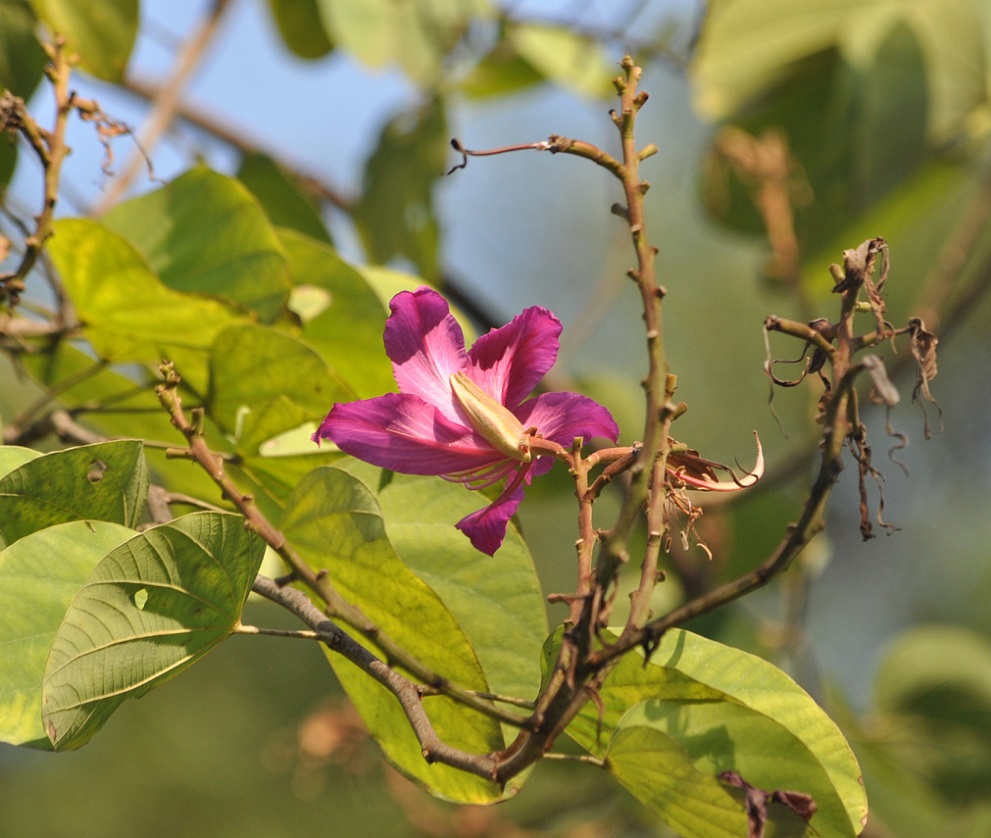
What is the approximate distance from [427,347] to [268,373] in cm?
18

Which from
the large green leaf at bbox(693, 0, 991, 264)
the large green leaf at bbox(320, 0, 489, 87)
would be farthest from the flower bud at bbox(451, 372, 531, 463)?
the large green leaf at bbox(693, 0, 991, 264)

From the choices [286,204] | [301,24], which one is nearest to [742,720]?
[286,204]

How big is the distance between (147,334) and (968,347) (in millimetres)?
6171

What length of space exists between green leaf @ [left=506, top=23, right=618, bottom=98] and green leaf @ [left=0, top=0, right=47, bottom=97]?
70 centimetres

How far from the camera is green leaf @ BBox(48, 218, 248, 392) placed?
1.88ft

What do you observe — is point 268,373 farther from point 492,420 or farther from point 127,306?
point 492,420

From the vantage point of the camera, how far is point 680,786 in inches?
14.3

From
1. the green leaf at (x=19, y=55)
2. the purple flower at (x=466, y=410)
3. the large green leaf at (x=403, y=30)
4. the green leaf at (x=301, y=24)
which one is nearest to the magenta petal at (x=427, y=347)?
the purple flower at (x=466, y=410)

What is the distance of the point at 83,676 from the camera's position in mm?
345

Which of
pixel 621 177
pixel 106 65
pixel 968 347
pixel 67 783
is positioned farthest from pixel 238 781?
pixel 621 177

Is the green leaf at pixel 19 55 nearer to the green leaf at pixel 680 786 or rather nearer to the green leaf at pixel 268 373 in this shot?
the green leaf at pixel 268 373

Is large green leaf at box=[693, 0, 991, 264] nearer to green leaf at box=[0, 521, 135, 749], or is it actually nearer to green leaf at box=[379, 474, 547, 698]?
green leaf at box=[379, 474, 547, 698]

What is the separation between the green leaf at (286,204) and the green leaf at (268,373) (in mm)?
375

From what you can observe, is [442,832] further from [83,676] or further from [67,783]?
[67,783]
